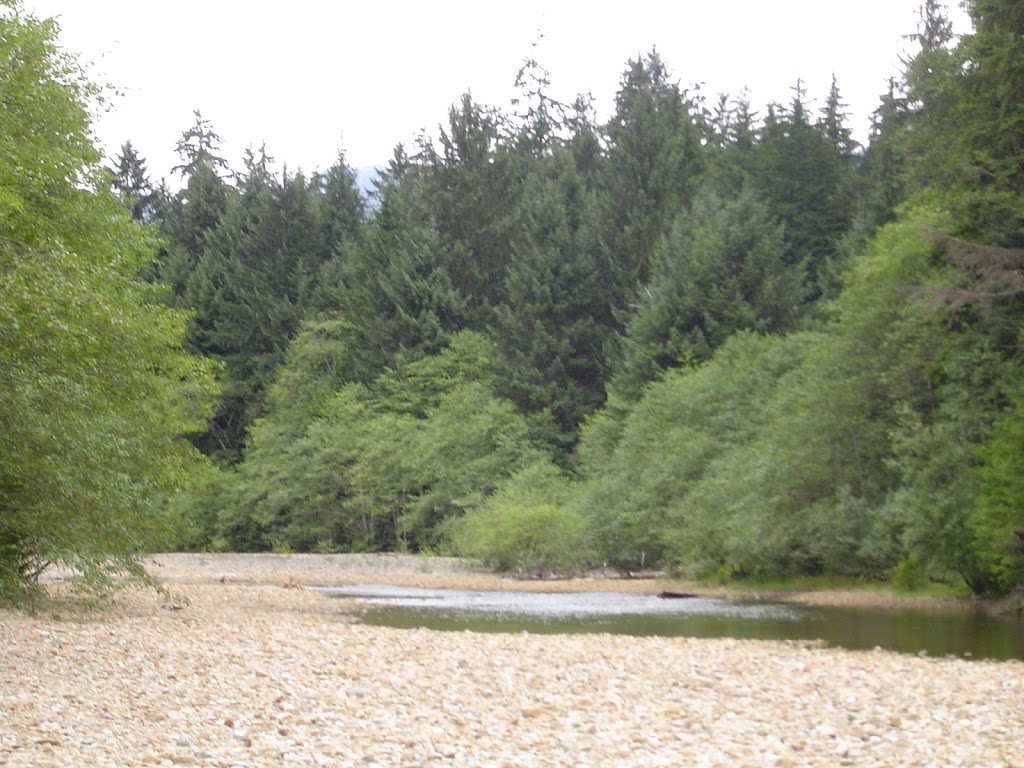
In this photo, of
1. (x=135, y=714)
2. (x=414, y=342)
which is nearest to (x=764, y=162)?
(x=414, y=342)

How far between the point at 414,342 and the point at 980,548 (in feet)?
122

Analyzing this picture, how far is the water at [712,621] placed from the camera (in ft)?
64.3

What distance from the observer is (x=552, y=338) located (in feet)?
176

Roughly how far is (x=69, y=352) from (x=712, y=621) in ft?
45.5

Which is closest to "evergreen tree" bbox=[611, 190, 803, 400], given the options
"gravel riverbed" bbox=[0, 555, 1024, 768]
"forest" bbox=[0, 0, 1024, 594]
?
"forest" bbox=[0, 0, 1024, 594]

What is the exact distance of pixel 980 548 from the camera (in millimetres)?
24781

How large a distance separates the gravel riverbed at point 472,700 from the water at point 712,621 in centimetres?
228

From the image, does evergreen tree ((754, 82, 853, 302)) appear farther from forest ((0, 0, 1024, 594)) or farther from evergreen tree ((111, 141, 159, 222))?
evergreen tree ((111, 141, 159, 222))

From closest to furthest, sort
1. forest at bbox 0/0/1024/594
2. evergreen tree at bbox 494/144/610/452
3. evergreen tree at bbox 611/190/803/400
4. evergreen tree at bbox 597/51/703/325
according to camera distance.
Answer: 1. forest at bbox 0/0/1024/594
2. evergreen tree at bbox 611/190/803/400
3. evergreen tree at bbox 494/144/610/452
4. evergreen tree at bbox 597/51/703/325

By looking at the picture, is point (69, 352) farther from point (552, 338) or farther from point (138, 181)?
point (138, 181)

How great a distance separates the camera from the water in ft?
64.3

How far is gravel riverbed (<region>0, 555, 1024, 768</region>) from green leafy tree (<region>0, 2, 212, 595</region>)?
151 centimetres

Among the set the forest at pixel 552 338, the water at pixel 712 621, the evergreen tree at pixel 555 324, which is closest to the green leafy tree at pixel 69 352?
the forest at pixel 552 338

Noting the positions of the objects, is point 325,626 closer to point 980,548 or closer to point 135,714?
point 135,714
